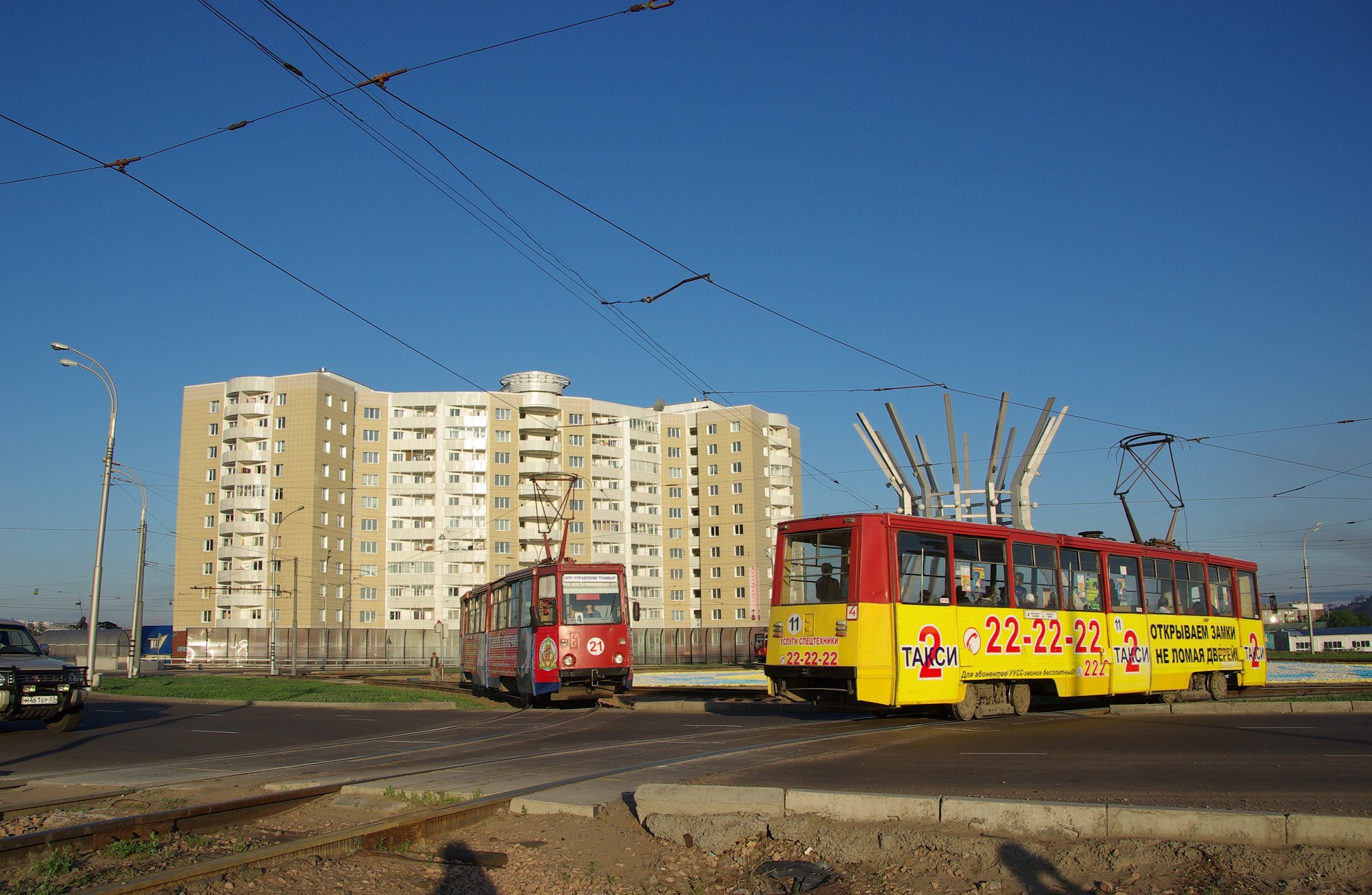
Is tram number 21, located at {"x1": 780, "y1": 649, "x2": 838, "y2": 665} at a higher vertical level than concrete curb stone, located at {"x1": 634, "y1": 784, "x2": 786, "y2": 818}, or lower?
higher

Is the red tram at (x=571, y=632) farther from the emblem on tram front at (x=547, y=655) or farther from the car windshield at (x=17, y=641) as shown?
the car windshield at (x=17, y=641)

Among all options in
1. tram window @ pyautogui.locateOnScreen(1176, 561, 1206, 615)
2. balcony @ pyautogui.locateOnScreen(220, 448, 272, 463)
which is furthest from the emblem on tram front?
balcony @ pyautogui.locateOnScreen(220, 448, 272, 463)

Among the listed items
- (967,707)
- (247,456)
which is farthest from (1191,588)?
(247,456)

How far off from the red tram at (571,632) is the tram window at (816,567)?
24.4 feet

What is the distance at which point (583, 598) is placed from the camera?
2308 centimetres

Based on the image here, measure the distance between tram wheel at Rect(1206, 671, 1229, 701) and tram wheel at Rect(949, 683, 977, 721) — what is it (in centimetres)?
866

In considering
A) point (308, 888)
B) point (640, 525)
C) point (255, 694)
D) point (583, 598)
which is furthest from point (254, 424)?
point (308, 888)

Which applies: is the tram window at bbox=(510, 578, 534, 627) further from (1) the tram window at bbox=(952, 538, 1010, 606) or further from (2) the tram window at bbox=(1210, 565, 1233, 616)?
(2) the tram window at bbox=(1210, 565, 1233, 616)

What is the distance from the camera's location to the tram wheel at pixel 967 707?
16.0 metres

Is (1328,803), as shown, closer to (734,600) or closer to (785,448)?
(734,600)

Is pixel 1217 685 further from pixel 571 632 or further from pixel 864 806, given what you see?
pixel 864 806

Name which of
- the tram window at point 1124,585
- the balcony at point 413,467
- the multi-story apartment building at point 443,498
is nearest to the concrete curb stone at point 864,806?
the tram window at point 1124,585

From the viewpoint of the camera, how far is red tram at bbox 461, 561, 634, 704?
22.6 m

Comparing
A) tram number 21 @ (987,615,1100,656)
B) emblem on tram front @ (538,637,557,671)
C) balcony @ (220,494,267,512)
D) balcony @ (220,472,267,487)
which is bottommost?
emblem on tram front @ (538,637,557,671)
